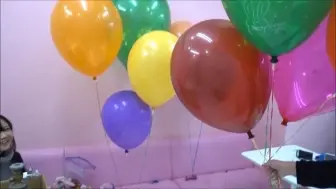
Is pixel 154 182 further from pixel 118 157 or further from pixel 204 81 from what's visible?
pixel 204 81

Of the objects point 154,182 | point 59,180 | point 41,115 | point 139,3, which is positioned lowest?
point 154,182

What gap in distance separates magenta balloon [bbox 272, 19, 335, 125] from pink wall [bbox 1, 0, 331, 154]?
163 centimetres

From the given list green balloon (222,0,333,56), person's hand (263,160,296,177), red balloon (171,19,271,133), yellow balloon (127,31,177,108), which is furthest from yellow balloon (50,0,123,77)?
person's hand (263,160,296,177)

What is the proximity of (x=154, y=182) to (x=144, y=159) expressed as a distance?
0.63ft

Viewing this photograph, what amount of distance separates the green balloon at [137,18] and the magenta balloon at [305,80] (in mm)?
1037

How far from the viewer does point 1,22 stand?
270cm

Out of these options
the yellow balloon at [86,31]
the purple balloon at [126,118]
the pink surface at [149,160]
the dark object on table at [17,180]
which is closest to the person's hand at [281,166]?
the purple balloon at [126,118]

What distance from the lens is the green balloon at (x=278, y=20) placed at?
1.23 m

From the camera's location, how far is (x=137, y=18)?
2.37 m

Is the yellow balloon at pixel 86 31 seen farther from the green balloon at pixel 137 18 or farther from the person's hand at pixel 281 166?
the person's hand at pixel 281 166

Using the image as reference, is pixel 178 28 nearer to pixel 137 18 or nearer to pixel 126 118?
pixel 137 18

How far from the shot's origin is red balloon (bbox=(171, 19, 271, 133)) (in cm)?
142

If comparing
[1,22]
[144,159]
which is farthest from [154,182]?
[1,22]

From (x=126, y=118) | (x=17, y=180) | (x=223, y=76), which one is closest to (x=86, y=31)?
(x=126, y=118)
